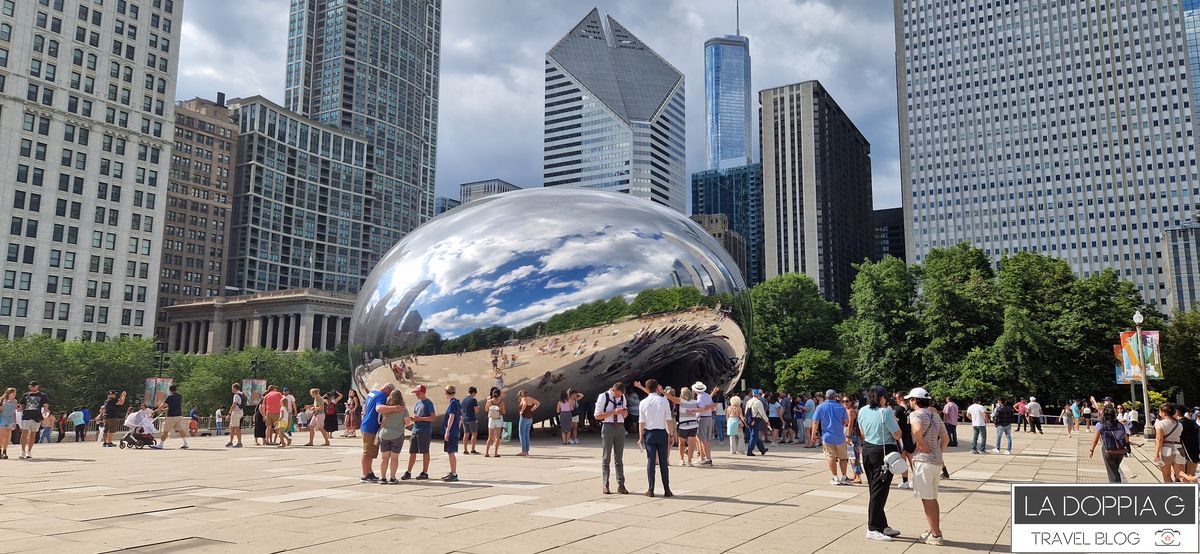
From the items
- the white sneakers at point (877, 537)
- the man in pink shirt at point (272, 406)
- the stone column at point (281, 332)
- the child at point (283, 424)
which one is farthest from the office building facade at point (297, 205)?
the white sneakers at point (877, 537)

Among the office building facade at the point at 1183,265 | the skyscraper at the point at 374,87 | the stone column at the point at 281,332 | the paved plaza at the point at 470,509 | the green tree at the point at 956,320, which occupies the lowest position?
the paved plaza at the point at 470,509

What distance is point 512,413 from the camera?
1944cm

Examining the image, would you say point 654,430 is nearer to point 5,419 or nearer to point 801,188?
point 5,419

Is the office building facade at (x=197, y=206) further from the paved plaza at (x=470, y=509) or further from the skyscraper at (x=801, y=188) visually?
the paved plaza at (x=470, y=509)

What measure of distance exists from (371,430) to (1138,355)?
2719 cm

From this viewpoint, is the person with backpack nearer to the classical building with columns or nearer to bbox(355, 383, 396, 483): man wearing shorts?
bbox(355, 383, 396, 483): man wearing shorts

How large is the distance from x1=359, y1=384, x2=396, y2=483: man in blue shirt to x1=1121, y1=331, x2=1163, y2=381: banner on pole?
26.7 meters

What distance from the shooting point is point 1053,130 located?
436ft

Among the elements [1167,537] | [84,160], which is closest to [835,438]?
[1167,537]

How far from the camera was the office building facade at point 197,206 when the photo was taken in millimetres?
131000

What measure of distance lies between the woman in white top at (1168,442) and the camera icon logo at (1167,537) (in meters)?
9.67

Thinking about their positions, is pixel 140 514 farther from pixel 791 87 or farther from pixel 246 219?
pixel 791 87

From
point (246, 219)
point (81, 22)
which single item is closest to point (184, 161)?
point (246, 219)

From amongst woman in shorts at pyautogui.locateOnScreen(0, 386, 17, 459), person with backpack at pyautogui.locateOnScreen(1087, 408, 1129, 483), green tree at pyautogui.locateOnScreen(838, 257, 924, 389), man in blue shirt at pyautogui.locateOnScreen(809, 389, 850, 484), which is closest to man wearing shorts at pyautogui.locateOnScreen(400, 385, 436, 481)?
man in blue shirt at pyautogui.locateOnScreen(809, 389, 850, 484)
